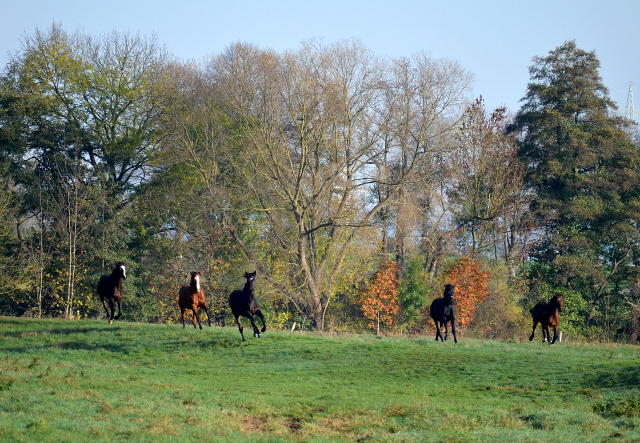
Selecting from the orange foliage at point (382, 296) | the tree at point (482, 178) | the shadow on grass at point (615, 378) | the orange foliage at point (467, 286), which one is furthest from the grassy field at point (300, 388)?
the tree at point (482, 178)

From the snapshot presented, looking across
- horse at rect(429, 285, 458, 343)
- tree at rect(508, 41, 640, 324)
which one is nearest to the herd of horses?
horse at rect(429, 285, 458, 343)

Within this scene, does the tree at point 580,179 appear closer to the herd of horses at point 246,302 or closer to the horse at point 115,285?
the herd of horses at point 246,302

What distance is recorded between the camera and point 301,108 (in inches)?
1540

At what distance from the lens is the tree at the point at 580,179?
149 feet

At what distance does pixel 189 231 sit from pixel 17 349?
20.1 metres

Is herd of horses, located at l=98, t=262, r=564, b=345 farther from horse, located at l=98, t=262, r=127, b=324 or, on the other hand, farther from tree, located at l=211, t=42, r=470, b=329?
tree, located at l=211, t=42, r=470, b=329

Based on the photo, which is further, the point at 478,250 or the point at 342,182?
the point at 478,250

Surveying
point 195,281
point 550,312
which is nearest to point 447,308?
point 550,312

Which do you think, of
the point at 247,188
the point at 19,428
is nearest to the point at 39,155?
the point at 247,188

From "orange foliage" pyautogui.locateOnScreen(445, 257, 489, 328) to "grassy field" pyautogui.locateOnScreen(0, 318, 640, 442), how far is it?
15.8 m

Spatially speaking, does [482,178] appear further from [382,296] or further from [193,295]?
[193,295]

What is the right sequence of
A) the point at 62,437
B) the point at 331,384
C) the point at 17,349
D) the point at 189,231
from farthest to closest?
the point at 189,231 → the point at 17,349 → the point at 331,384 → the point at 62,437

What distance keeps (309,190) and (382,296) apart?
9133 millimetres

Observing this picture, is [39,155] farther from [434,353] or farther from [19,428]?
[19,428]
